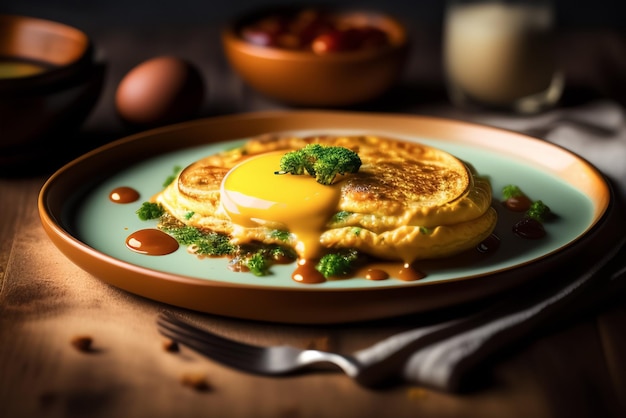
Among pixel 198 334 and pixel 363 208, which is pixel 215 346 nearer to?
pixel 198 334

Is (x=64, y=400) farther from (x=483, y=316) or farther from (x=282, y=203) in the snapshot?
(x=483, y=316)

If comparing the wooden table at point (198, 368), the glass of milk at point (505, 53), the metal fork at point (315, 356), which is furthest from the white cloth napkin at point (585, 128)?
the metal fork at point (315, 356)

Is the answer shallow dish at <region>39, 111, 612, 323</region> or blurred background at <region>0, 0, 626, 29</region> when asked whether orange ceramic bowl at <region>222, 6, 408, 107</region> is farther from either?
blurred background at <region>0, 0, 626, 29</region>

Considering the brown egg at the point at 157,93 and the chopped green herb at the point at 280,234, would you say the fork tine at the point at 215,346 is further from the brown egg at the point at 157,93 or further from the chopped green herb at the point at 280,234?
the brown egg at the point at 157,93

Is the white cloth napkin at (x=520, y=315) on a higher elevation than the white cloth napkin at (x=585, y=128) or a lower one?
higher

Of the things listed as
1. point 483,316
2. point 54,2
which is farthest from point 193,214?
point 54,2

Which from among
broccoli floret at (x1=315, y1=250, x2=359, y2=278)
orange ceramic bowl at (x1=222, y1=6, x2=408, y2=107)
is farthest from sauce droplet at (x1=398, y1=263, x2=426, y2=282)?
orange ceramic bowl at (x1=222, y1=6, x2=408, y2=107)

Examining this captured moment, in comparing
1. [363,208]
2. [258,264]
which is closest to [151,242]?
[258,264]
